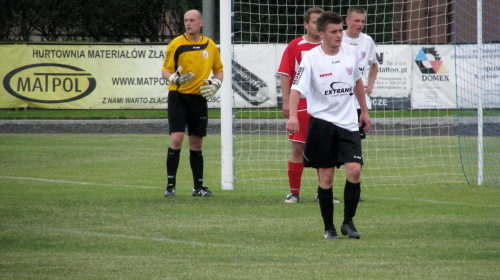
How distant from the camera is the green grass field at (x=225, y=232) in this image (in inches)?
232

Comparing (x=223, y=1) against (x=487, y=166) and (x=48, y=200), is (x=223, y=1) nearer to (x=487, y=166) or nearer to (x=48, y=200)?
(x=48, y=200)

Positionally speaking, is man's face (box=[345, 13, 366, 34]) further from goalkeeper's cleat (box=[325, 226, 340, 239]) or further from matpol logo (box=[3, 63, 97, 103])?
matpol logo (box=[3, 63, 97, 103])

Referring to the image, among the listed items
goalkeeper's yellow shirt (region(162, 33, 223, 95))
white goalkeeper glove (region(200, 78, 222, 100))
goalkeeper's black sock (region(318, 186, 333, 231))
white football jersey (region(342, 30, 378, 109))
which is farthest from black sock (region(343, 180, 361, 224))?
goalkeeper's yellow shirt (region(162, 33, 223, 95))

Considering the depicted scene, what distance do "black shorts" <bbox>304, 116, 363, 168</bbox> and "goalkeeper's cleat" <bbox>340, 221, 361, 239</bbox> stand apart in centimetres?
55

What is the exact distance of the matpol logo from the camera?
973 inches

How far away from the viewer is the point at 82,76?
2480cm

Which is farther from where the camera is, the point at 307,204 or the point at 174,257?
the point at 307,204

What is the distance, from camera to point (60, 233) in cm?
747

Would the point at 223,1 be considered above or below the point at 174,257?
above

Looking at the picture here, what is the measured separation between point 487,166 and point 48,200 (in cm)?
778

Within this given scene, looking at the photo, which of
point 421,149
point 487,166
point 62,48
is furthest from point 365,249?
point 62,48

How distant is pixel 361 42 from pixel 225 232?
11.7 ft

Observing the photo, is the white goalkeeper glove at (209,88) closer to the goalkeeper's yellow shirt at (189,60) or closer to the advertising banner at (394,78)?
the goalkeeper's yellow shirt at (189,60)

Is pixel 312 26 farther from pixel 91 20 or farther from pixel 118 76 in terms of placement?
pixel 91 20
